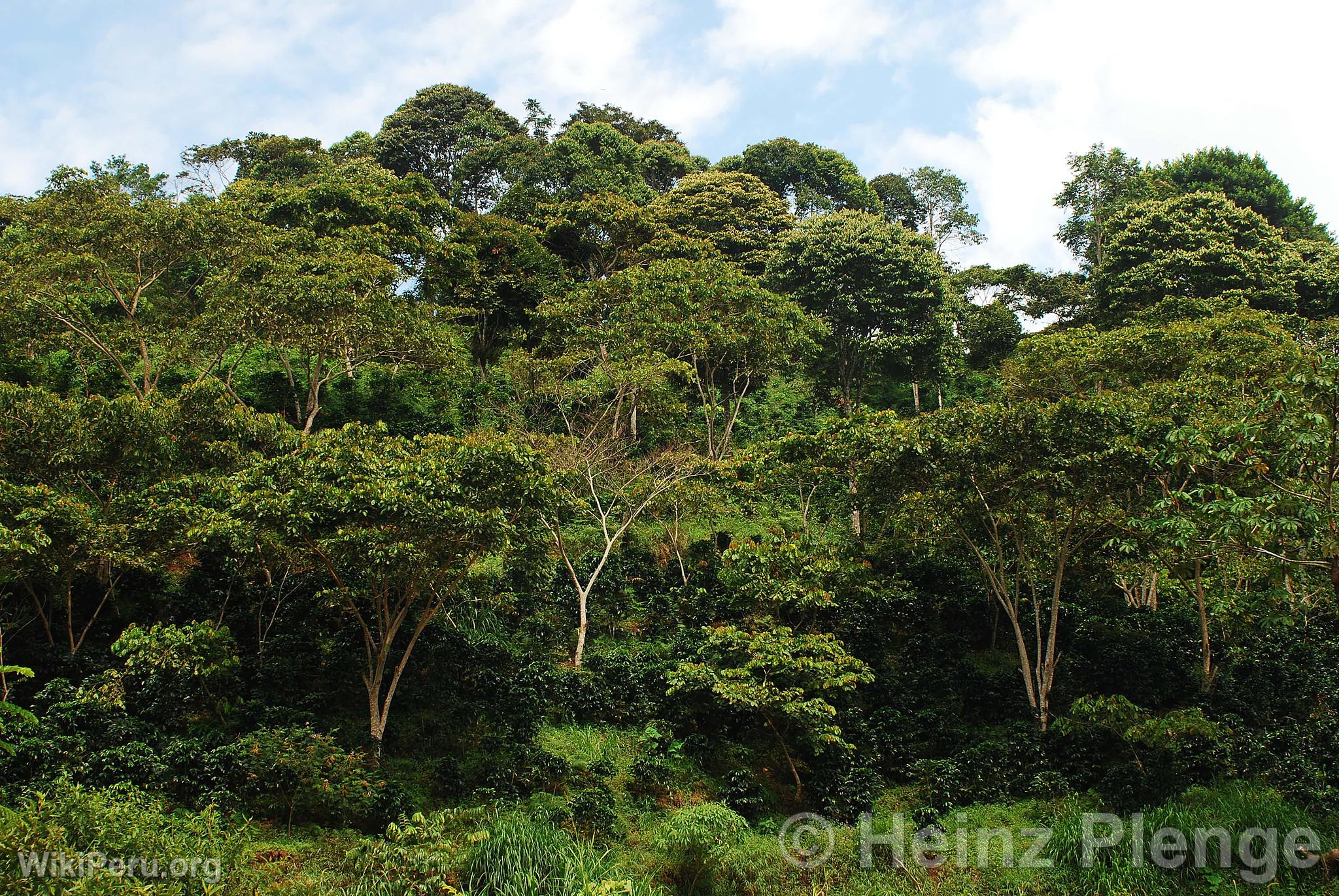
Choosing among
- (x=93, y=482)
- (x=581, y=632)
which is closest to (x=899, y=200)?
(x=581, y=632)

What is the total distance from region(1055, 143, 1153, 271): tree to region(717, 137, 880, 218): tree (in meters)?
8.91

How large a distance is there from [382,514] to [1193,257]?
78.1ft

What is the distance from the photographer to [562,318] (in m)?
20.5

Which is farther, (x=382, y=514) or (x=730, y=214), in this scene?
(x=730, y=214)

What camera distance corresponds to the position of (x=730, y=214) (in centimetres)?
3138

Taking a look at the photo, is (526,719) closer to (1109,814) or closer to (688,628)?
(688,628)

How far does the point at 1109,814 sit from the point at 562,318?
15.6 metres

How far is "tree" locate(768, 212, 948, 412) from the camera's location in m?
23.7

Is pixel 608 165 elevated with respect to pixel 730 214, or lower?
elevated

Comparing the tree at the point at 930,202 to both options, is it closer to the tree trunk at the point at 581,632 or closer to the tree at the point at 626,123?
the tree at the point at 626,123

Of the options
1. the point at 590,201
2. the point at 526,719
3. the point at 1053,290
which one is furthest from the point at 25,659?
the point at 1053,290

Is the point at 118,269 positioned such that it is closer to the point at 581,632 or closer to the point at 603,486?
the point at 603,486

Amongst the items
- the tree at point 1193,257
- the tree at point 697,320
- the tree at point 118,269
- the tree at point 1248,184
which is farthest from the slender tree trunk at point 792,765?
the tree at point 1248,184

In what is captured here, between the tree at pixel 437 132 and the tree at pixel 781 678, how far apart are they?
111 ft
